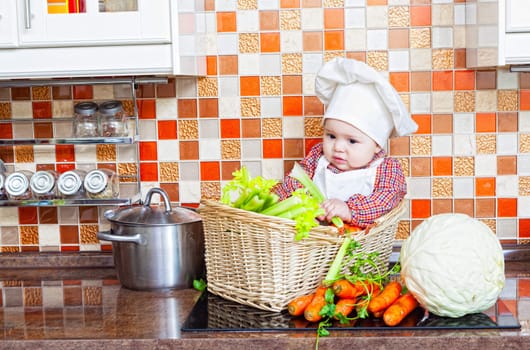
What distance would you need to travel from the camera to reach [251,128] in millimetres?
2137

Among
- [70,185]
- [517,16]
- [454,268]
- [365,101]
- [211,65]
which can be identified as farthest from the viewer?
[211,65]

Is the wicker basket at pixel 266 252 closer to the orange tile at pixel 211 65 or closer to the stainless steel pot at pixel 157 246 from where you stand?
the stainless steel pot at pixel 157 246

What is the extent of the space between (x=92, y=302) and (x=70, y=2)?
0.76 metres

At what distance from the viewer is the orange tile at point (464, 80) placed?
208 centimetres

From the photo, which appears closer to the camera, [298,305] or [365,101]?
[298,305]

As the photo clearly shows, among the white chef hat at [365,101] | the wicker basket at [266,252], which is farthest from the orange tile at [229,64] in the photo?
the wicker basket at [266,252]

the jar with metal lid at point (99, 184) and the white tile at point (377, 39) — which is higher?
the white tile at point (377, 39)

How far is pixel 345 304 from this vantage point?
1.56 meters

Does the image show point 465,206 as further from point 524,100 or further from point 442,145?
point 524,100

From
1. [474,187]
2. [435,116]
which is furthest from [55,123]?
[474,187]

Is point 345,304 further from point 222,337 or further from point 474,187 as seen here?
point 474,187

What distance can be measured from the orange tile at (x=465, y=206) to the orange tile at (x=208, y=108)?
30.7 inches

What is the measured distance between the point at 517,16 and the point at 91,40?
3.47 ft

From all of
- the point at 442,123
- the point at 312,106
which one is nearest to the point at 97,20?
the point at 312,106
